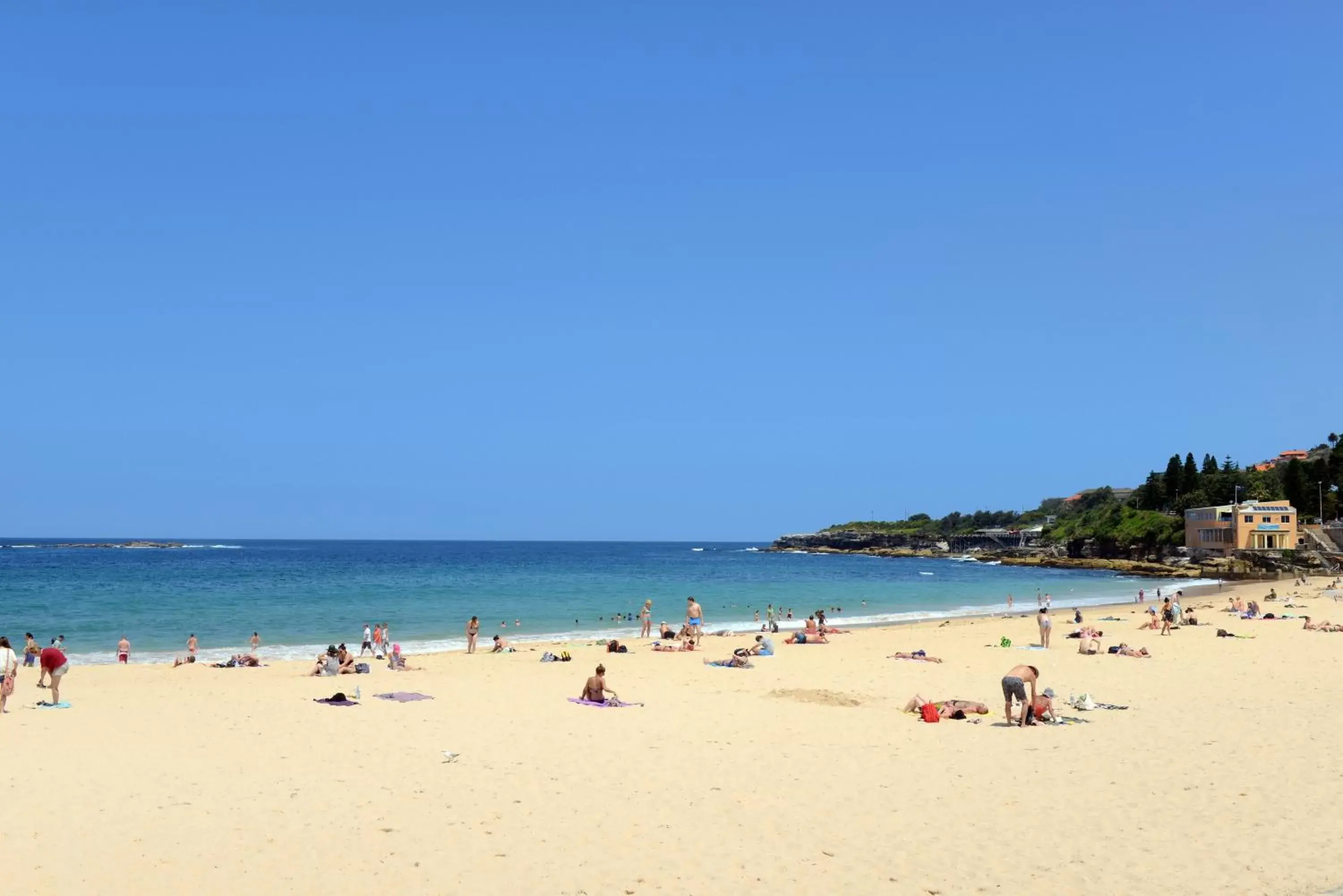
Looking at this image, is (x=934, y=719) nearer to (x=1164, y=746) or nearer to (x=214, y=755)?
(x=1164, y=746)

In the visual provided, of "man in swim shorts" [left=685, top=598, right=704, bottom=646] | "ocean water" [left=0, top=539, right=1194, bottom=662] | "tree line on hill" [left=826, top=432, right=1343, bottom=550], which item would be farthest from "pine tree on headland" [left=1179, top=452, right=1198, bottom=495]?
"man in swim shorts" [left=685, top=598, right=704, bottom=646]

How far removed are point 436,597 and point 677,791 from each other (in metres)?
44.4

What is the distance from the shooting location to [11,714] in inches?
621

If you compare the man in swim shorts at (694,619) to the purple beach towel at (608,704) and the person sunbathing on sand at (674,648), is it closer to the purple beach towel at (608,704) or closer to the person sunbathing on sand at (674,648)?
the person sunbathing on sand at (674,648)

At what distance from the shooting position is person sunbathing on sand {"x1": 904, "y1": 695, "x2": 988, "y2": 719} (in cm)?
1528

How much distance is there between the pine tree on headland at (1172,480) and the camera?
108875 millimetres

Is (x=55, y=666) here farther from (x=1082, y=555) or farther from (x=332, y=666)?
(x=1082, y=555)

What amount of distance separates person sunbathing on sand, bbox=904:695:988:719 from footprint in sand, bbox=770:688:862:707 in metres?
1.15

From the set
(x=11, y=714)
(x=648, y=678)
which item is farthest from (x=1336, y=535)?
(x=11, y=714)

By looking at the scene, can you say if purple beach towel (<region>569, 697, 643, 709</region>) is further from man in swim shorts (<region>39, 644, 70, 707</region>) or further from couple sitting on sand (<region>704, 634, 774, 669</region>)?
man in swim shorts (<region>39, 644, 70, 707</region>)

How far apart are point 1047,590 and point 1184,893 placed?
6045 centimetres

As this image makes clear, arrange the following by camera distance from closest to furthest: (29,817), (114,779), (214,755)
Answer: (29,817), (114,779), (214,755)

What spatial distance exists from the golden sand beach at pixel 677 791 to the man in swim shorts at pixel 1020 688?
26 cm

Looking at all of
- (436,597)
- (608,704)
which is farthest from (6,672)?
(436,597)
